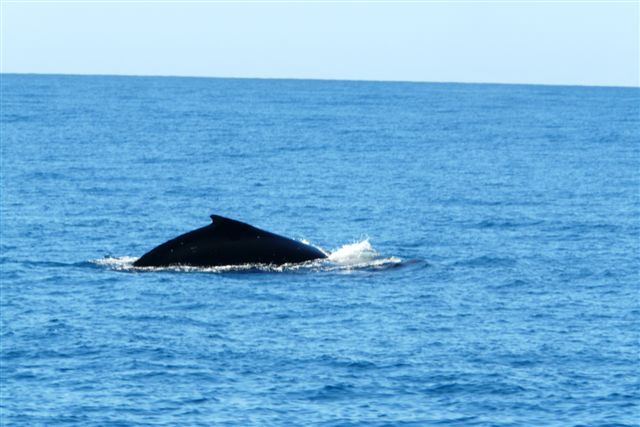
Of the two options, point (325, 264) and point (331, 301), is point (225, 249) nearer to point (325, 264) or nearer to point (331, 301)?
point (325, 264)

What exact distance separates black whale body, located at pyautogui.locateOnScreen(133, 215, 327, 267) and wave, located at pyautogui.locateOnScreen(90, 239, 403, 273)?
0.82 ft

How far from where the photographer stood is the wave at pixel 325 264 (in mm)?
34688

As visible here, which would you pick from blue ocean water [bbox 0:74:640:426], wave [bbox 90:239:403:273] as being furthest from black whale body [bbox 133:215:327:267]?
blue ocean water [bbox 0:74:640:426]

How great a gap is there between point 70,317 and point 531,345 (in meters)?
11.0

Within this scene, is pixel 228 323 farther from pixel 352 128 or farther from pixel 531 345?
pixel 352 128

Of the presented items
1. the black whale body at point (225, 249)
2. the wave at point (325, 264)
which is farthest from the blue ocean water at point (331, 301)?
the black whale body at point (225, 249)

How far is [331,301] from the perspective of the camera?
1216 inches

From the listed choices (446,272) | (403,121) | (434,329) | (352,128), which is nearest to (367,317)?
A: (434,329)

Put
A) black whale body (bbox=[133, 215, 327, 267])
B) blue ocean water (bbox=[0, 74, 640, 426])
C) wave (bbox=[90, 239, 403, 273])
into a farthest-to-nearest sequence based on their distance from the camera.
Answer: black whale body (bbox=[133, 215, 327, 267]), wave (bbox=[90, 239, 403, 273]), blue ocean water (bbox=[0, 74, 640, 426])

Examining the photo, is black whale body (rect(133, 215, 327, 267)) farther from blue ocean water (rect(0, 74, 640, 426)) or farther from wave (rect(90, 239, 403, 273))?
blue ocean water (rect(0, 74, 640, 426))

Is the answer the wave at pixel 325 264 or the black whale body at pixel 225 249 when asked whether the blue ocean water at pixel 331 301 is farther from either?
the black whale body at pixel 225 249

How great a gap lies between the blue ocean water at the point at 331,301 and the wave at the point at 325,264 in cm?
12

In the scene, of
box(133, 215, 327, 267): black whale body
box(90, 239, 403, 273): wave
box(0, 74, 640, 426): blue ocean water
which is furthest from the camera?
box(133, 215, 327, 267): black whale body

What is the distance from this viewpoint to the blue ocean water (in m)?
22.6
